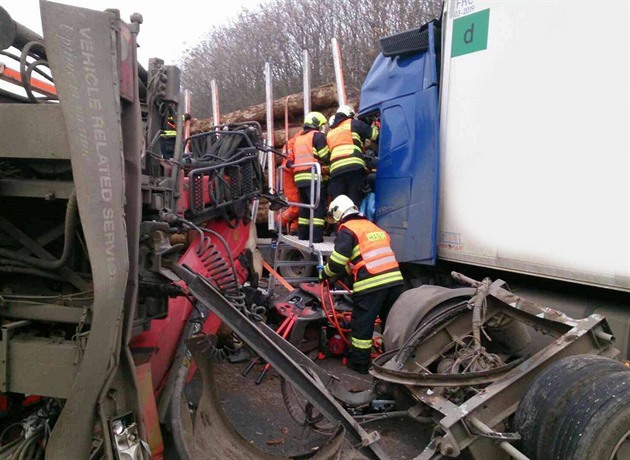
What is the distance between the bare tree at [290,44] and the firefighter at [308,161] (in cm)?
371

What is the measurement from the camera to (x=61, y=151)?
186 centimetres

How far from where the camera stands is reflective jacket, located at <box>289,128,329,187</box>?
19.7 feet

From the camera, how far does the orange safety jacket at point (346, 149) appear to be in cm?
548

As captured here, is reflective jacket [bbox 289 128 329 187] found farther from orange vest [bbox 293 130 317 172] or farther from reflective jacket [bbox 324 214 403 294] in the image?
reflective jacket [bbox 324 214 403 294]

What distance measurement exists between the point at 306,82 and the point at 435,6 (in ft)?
14.0

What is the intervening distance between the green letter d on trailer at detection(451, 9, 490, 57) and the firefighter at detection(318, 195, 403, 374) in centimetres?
171

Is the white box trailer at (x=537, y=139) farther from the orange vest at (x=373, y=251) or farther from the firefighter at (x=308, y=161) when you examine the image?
the firefighter at (x=308, y=161)

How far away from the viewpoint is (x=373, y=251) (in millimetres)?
4273

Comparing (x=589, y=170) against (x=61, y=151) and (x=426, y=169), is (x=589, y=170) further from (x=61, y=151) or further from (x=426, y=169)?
(x=61, y=151)

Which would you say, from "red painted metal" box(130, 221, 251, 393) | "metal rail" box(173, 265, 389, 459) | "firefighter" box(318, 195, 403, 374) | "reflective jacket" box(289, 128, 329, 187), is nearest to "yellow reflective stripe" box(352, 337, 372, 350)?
"firefighter" box(318, 195, 403, 374)

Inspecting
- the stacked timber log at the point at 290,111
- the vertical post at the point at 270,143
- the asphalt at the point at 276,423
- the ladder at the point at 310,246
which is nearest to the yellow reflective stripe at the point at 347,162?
the ladder at the point at 310,246

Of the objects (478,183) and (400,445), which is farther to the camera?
(478,183)

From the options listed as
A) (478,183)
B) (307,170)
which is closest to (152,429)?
(478,183)

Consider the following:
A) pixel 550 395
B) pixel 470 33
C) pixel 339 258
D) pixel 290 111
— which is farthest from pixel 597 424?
pixel 290 111
